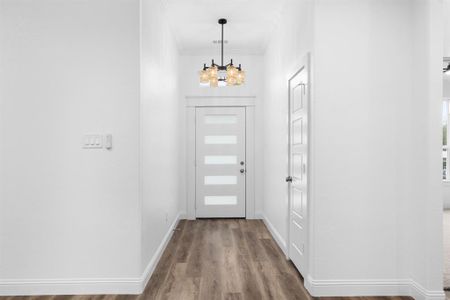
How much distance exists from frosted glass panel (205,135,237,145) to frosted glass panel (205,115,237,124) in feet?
0.79

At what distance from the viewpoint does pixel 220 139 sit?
19.2ft

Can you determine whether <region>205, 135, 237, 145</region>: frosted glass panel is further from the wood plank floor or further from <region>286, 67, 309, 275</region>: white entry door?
<region>286, 67, 309, 275</region>: white entry door

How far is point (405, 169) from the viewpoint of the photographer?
278 centimetres

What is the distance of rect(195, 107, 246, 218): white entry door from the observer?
5.84 m

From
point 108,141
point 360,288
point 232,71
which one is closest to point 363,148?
point 360,288

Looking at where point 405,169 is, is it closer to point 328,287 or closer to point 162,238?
point 328,287

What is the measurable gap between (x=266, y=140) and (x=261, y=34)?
5.29 feet

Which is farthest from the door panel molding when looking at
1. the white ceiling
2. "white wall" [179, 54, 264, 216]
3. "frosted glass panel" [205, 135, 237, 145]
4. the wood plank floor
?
"frosted glass panel" [205, 135, 237, 145]

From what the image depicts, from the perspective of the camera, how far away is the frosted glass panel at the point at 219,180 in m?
5.86

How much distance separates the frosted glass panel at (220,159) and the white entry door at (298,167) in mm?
2260

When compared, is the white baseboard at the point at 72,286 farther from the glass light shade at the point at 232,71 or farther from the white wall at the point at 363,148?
the glass light shade at the point at 232,71

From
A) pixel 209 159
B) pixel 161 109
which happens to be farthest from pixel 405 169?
pixel 209 159

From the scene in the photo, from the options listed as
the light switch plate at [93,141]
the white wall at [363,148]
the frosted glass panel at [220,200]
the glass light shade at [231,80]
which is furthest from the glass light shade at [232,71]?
the frosted glass panel at [220,200]

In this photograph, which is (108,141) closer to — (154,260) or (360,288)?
(154,260)
